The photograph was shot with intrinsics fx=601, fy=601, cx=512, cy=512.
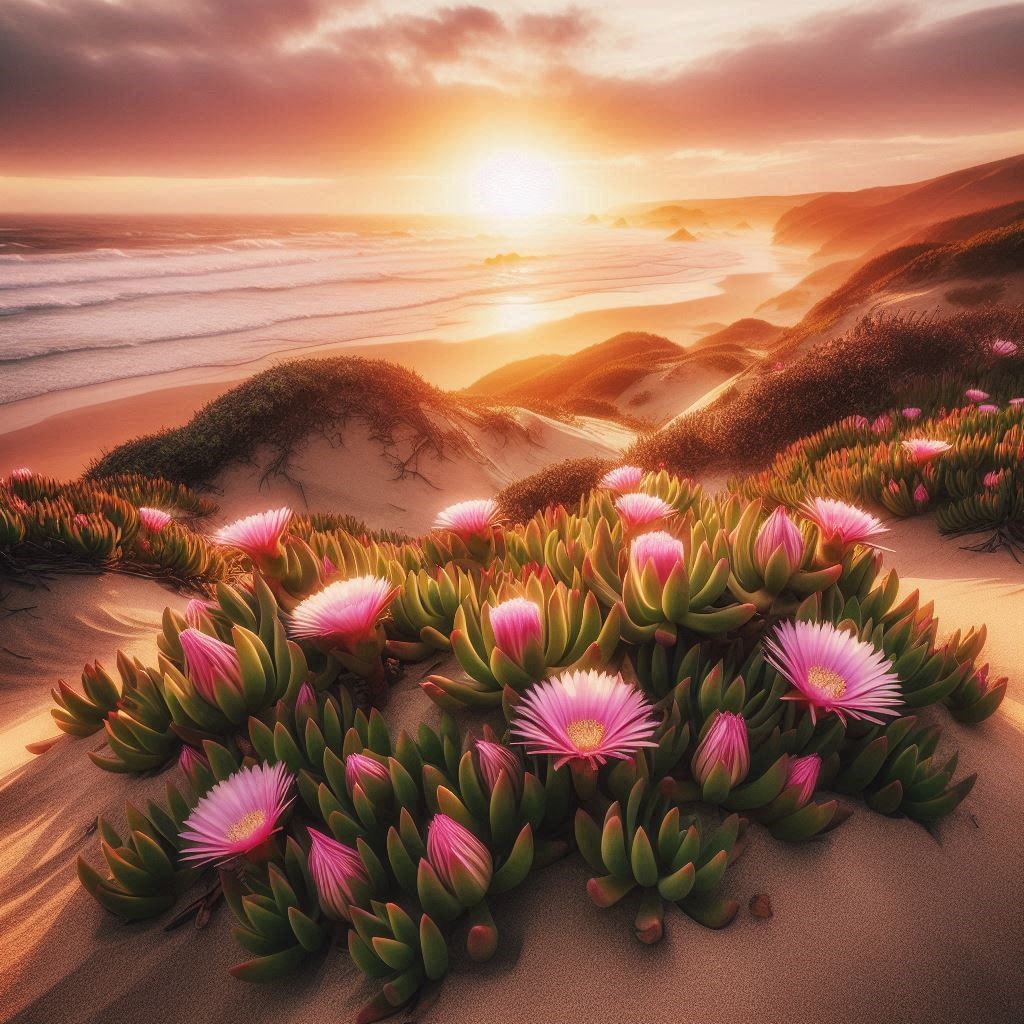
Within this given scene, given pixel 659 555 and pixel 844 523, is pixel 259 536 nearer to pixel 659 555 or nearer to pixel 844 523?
pixel 659 555

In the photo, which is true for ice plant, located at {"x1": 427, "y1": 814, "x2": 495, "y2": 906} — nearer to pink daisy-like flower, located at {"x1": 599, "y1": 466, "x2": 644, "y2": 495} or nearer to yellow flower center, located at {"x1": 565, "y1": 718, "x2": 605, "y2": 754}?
yellow flower center, located at {"x1": 565, "y1": 718, "x2": 605, "y2": 754}

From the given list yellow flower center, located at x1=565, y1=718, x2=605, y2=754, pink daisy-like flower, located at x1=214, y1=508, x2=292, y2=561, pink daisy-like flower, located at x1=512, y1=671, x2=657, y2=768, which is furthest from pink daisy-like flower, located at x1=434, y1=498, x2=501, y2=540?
yellow flower center, located at x1=565, y1=718, x2=605, y2=754

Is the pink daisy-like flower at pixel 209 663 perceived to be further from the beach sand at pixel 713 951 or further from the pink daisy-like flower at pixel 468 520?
the pink daisy-like flower at pixel 468 520

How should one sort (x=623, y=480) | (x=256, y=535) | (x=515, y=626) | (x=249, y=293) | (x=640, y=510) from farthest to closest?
(x=249, y=293) → (x=623, y=480) → (x=640, y=510) → (x=256, y=535) → (x=515, y=626)

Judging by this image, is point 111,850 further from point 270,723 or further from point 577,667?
point 577,667

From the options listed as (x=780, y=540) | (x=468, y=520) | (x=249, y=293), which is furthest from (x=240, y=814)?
(x=249, y=293)

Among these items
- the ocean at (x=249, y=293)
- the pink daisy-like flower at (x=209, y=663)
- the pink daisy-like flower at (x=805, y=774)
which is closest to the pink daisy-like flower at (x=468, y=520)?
the pink daisy-like flower at (x=209, y=663)

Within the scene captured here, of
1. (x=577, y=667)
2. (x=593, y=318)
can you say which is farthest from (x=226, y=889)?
(x=593, y=318)
